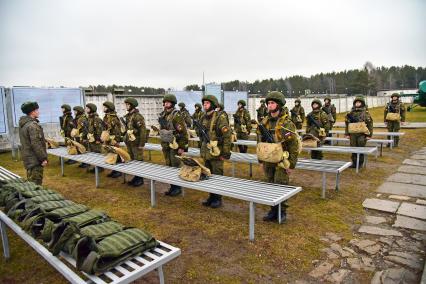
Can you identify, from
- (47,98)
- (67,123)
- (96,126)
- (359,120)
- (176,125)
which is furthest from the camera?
(47,98)

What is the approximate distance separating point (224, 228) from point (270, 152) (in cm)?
148

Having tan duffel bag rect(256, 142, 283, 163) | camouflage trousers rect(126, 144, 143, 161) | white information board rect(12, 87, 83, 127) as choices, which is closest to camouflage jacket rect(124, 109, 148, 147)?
camouflage trousers rect(126, 144, 143, 161)

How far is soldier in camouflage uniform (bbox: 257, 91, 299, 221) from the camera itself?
5043 millimetres

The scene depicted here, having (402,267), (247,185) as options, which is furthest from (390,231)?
(247,185)

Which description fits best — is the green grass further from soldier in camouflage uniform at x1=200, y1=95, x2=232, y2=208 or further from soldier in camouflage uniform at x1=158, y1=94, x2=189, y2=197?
soldier in camouflage uniform at x1=158, y1=94, x2=189, y2=197

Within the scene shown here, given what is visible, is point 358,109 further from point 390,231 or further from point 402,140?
point 402,140

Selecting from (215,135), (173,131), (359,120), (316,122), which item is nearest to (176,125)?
(173,131)

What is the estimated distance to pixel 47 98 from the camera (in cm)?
1278

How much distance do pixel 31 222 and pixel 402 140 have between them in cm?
1568

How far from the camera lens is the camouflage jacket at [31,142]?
5.57m

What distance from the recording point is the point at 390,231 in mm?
4758

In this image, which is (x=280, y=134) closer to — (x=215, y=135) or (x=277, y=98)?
(x=277, y=98)

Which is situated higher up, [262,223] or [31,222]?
[31,222]

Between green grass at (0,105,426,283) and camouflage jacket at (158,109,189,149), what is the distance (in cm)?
126
